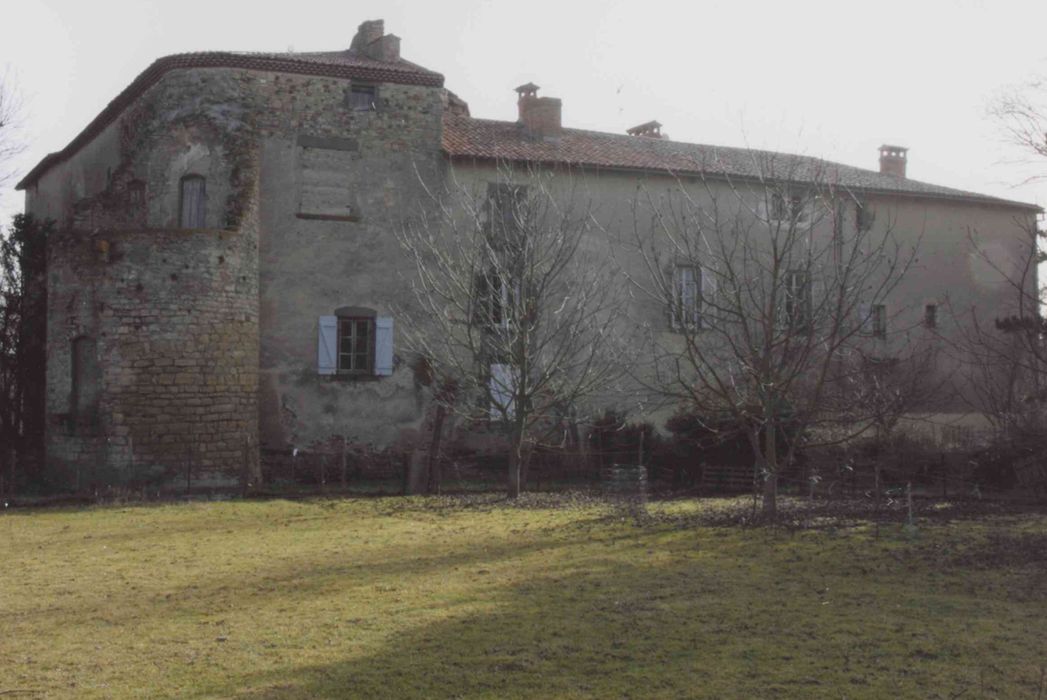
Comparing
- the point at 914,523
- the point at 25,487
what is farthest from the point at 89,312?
the point at 914,523

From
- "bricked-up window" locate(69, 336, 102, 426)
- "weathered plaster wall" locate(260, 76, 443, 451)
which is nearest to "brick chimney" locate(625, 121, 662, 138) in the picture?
"weathered plaster wall" locate(260, 76, 443, 451)

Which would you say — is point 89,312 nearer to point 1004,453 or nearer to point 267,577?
point 267,577

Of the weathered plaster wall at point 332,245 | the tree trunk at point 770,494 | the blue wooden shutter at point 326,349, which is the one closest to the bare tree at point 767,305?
the tree trunk at point 770,494

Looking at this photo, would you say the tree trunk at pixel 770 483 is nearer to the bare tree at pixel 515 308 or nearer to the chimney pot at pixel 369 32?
the bare tree at pixel 515 308

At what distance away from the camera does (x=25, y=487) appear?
19516 millimetres

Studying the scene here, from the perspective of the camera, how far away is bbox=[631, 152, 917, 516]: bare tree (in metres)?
13.9

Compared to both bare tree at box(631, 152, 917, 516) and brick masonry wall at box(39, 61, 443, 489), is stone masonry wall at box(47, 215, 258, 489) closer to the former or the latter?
brick masonry wall at box(39, 61, 443, 489)

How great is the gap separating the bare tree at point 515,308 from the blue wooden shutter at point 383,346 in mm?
438

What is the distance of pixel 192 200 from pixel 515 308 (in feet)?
25.1

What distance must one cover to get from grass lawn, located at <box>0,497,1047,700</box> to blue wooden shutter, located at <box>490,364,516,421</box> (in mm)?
4428

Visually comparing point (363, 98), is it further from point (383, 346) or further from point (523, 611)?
point (523, 611)

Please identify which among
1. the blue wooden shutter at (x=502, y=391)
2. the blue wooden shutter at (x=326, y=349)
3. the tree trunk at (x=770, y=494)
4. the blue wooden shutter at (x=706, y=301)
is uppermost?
the blue wooden shutter at (x=706, y=301)

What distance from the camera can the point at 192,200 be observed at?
21641 mm

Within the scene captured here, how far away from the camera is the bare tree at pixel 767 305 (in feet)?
45.4
